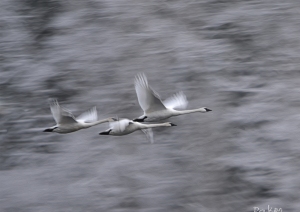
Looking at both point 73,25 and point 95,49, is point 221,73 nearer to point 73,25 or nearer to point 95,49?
point 95,49

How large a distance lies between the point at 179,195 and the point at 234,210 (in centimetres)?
154

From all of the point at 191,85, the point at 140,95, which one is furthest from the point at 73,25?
the point at 140,95

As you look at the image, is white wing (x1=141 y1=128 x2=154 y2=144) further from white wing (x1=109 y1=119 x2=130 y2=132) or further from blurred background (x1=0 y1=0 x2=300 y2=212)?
Result: white wing (x1=109 y1=119 x2=130 y2=132)

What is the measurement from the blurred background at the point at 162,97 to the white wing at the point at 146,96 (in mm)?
3204

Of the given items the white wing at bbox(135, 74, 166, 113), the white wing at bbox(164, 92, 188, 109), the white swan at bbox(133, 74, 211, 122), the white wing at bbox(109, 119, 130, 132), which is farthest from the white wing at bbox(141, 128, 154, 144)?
the white wing at bbox(109, 119, 130, 132)

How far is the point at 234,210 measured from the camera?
18.8 m

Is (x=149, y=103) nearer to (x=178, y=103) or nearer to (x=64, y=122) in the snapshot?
(x=64, y=122)

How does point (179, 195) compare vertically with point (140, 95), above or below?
below

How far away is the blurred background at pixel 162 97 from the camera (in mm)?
19625

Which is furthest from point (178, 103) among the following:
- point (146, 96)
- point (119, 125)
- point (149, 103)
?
point (119, 125)

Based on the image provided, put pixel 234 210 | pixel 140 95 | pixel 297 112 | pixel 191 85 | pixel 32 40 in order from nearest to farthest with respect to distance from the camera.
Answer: pixel 140 95 → pixel 234 210 → pixel 297 112 → pixel 191 85 → pixel 32 40

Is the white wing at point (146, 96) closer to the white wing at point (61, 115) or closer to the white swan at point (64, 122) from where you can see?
the white swan at point (64, 122)

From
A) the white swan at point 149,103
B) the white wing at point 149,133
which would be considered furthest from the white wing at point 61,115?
the white wing at point 149,133

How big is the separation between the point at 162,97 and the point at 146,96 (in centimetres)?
632
